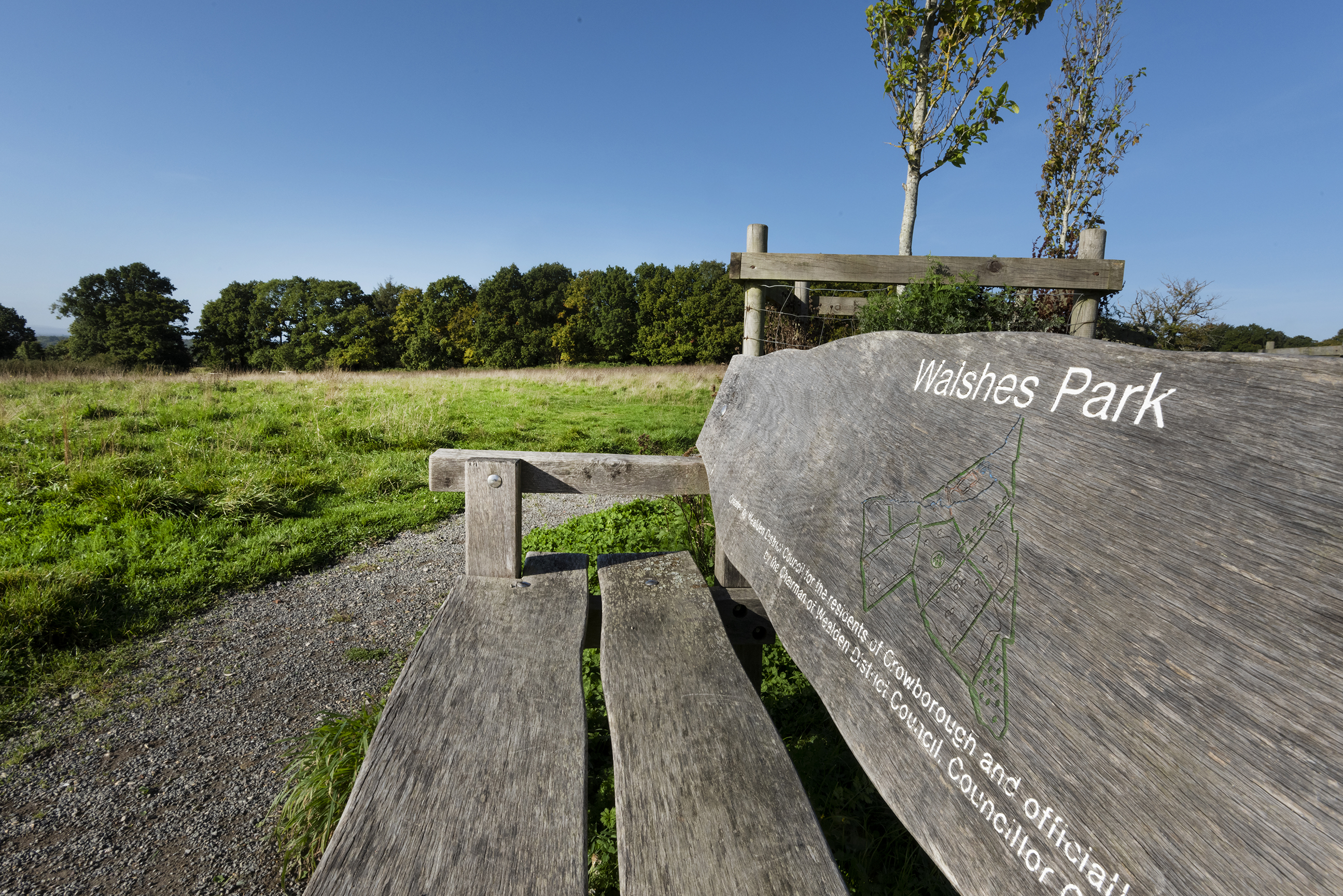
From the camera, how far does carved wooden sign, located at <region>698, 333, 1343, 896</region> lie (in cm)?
65

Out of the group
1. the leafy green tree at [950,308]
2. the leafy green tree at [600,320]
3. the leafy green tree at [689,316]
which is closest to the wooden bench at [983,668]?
the leafy green tree at [950,308]

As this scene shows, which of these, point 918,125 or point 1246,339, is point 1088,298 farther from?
point 1246,339

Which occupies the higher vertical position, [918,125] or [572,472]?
[918,125]

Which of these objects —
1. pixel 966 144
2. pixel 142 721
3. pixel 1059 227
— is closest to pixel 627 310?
pixel 1059 227

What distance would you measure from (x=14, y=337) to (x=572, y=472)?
63236mm

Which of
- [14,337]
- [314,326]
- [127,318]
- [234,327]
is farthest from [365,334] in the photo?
[14,337]

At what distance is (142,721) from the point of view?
11.2ft

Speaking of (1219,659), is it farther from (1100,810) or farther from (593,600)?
(593,600)

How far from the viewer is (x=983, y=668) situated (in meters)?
0.96

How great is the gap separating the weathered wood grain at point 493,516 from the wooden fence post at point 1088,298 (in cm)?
378

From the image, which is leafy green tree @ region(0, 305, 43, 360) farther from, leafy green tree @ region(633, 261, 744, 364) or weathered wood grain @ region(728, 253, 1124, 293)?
weathered wood grain @ region(728, 253, 1124, 293)

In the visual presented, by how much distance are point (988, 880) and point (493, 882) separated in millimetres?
842

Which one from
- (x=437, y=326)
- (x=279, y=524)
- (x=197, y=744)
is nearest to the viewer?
(x=197, y=744)

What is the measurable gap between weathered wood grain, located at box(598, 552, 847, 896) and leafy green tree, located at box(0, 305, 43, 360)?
5623 centimetres
